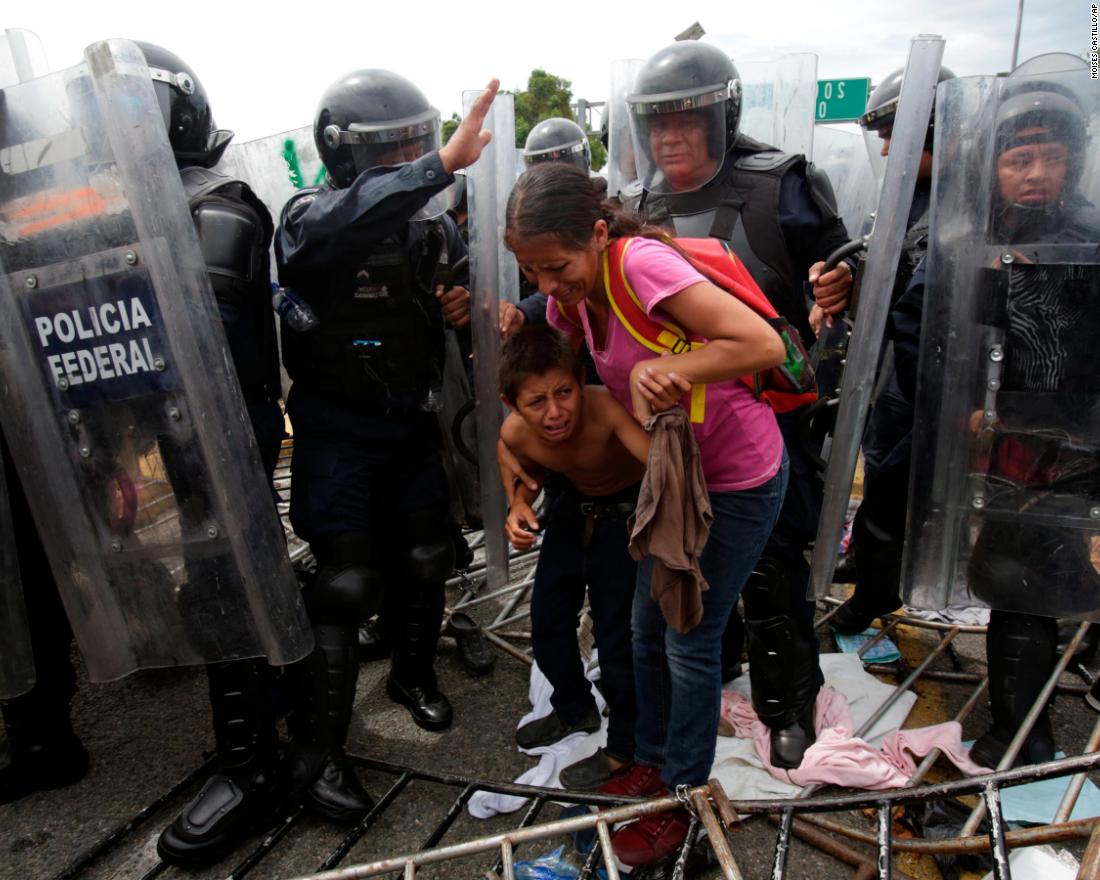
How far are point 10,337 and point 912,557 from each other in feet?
7.17

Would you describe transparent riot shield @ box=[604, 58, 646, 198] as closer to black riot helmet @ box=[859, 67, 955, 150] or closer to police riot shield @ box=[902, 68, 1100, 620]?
black riot helmet @ box=[859, 67, 955, 150]

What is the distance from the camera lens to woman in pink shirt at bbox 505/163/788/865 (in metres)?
1.54

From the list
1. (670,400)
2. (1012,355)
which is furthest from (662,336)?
(1012,355)

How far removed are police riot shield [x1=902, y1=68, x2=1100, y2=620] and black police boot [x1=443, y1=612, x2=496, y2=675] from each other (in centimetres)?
162

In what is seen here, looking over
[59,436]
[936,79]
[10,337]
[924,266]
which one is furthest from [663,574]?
[10,337]

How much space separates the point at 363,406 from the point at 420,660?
0.90 meters

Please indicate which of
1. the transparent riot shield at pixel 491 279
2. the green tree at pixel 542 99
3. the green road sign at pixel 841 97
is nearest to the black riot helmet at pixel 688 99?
the transparent riot shield at pixel 491 279

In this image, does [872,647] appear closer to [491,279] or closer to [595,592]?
[595,592]

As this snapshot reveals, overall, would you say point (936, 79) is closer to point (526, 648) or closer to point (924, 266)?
point (924, 266)

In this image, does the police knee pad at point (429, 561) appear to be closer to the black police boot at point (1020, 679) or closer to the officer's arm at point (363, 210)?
the officer's arm at point (363, 210)

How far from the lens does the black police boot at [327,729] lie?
2184 millimetres

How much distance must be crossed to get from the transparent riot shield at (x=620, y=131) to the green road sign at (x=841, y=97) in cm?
628

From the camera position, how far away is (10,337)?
181 cm

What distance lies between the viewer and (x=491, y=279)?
2.19 m
